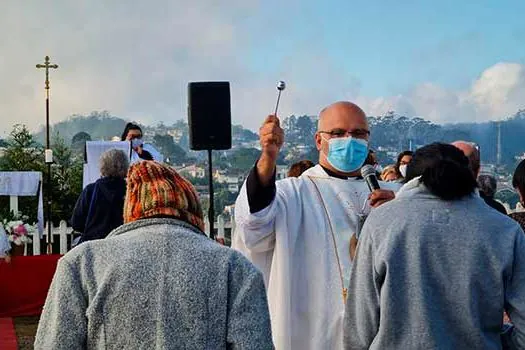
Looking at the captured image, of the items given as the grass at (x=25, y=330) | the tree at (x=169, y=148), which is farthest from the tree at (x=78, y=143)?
the grass at (x=25, y=330)

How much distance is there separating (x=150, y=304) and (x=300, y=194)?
1.53 meters

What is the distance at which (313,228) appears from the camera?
363 centimetres

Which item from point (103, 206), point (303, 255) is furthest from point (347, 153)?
point (103, 206)

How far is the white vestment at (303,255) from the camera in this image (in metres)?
3.49

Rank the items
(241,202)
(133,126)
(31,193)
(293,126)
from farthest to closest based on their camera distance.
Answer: (31,193), (133,126), (293,126), (241,202)

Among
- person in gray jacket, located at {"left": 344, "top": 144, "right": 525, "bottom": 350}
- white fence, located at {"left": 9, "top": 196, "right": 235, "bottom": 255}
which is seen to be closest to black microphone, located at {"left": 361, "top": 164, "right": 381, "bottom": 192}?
person in gray jacket, located at {"left": 344, "top": 144, "right": 525, "bottom": 350}

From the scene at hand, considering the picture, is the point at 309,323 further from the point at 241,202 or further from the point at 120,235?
the point at 120,235

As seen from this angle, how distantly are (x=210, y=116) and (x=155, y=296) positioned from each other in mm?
3824

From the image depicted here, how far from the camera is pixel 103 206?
6812mm

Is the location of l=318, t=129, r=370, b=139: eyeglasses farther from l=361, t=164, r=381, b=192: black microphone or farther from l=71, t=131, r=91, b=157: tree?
l=71, t=131, r=91, b=157: tree

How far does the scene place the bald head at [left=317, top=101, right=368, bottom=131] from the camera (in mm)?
3805

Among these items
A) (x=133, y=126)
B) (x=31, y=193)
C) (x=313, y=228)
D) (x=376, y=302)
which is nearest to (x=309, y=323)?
(x=313, y=228)

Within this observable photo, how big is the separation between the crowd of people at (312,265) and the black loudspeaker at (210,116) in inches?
87.1

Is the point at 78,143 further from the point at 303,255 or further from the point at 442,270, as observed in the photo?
the point at 442,270
